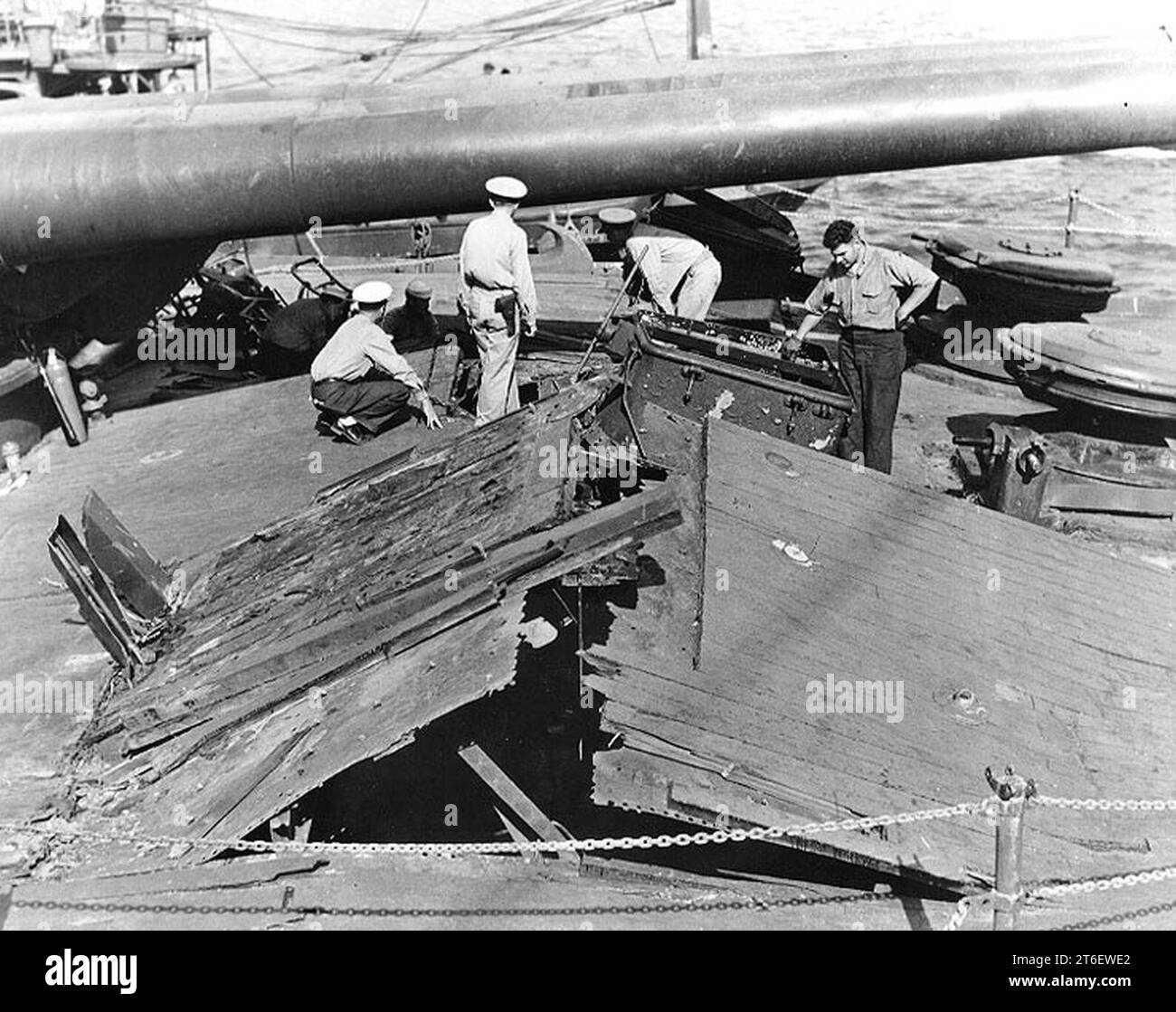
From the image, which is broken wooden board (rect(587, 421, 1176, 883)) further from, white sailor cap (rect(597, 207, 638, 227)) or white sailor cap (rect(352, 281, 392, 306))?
white sailor cap (rect(597, 207, 638, 227))

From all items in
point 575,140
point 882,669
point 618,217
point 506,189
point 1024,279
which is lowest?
point 882,669

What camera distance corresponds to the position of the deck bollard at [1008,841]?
3.55 metres

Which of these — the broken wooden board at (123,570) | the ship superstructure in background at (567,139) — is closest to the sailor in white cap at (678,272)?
the ship superstructure in background at (567,139)

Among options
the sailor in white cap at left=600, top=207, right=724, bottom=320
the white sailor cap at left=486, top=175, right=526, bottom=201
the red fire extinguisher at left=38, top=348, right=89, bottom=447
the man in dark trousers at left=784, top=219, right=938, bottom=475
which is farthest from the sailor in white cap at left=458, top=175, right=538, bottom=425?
the red fire extinguisher at left=38, top=348, right=89, bottom=447

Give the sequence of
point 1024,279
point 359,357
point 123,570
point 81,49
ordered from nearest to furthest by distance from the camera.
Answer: point 123,570
point 359,357
point 1024,279
point 81,49

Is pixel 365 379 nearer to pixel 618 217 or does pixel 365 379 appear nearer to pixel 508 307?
pixel 508 307

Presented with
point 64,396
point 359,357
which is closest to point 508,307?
point 359,357

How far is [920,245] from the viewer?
1803 cm

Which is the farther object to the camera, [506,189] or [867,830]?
[506,189]

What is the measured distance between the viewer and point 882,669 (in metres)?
4.91

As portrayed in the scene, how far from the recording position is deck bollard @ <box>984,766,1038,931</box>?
Result: 3553 mm

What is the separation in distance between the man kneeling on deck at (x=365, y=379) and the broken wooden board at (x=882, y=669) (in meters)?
2.34

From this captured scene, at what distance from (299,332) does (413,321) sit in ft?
3.19
